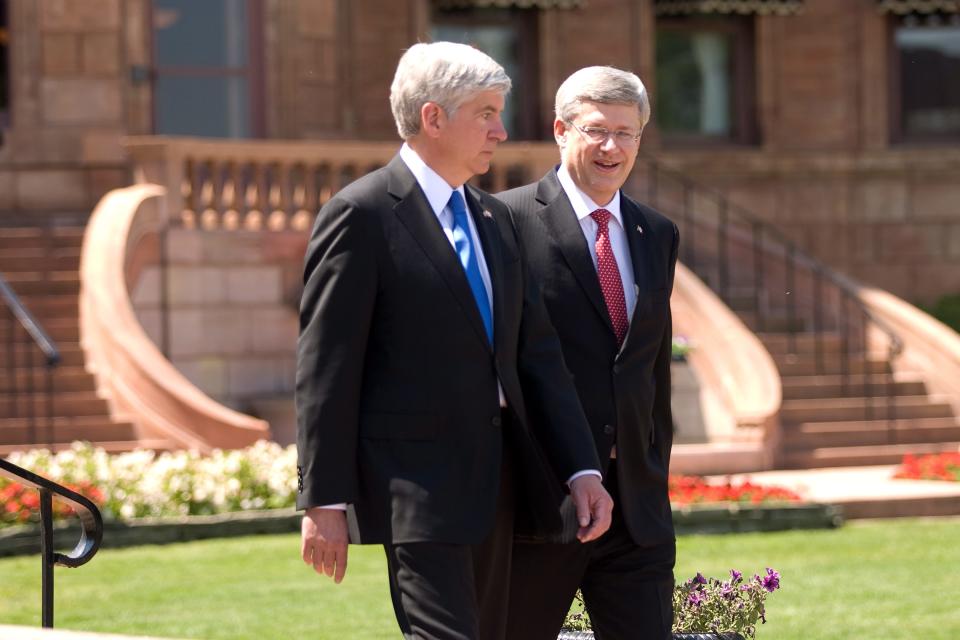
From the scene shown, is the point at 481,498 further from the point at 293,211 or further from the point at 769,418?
the point at 293,211

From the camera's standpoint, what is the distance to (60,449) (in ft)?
49.5

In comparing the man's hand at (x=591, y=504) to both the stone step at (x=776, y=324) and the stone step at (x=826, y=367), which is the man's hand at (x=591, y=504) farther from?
the stone step at (x=776, y=324)

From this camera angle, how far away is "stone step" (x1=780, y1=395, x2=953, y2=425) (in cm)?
1817

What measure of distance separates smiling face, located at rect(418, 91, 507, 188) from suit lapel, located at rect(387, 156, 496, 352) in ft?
0.31

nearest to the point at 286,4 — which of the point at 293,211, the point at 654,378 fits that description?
the point at 293,211

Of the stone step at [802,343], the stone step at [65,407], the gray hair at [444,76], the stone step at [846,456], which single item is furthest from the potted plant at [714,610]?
the stone step at [802,343]

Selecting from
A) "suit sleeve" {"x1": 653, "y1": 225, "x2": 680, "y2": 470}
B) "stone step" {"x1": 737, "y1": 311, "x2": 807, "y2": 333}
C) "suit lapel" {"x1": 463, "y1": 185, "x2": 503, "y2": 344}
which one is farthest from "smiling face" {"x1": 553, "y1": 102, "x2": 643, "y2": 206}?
"stone step" {"x1": 737, "y1": 311, "x2": 807, "y2": 333}

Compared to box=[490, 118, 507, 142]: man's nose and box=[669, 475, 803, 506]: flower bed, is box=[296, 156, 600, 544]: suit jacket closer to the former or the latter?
box=[490, 118, 507, 142]: man's nose

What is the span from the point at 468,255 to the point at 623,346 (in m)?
0.67

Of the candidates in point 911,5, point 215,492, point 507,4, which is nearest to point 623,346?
point 215,492

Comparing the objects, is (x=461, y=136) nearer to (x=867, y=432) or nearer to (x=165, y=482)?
(x=165, y=482)

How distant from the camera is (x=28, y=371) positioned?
52.3ft

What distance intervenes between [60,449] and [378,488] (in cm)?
1106

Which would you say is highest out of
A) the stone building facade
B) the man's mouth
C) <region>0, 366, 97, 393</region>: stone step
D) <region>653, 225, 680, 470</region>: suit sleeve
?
the stone building facade
